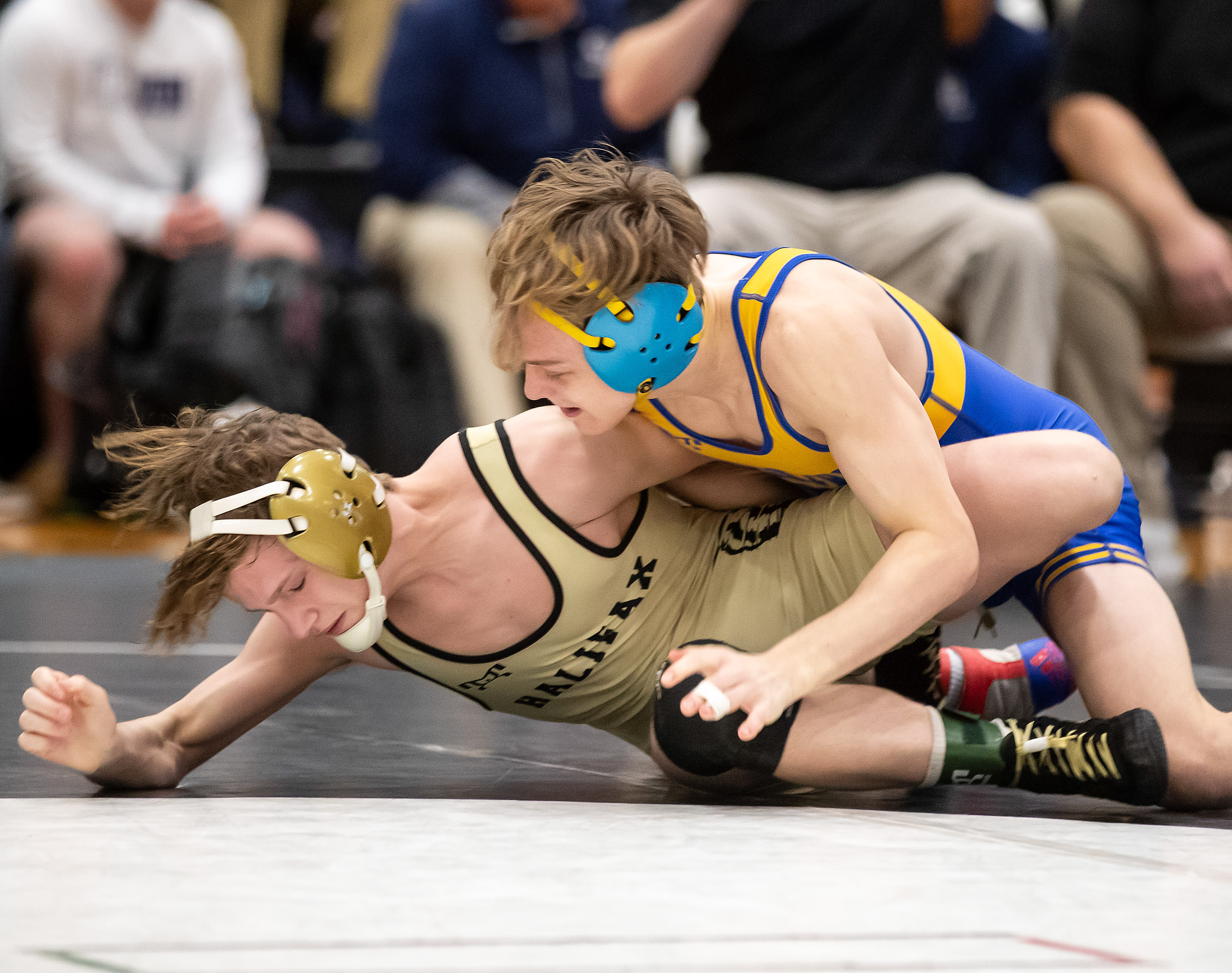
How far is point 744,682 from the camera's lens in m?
1.73

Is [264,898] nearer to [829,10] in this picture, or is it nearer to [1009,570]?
[1009,570]

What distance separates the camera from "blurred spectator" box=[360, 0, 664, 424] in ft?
16.4

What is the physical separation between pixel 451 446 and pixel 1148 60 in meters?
3.34

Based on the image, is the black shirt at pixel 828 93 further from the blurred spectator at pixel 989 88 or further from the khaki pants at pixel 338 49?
the khaki pants at pixel 338 49

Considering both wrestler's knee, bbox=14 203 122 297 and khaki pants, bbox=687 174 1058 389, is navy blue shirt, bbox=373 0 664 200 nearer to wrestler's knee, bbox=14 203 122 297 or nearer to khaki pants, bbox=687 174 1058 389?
wrestler's knee, bbox=14 203 122 297

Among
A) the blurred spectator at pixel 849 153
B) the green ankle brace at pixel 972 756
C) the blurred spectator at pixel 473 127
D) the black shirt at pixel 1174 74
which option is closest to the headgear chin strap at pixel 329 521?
the green ankle brace at pixel 972 756

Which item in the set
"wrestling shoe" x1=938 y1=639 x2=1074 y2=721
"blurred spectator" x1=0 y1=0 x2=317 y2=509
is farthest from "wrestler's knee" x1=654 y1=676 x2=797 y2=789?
"blurred spectator" x1=0 y1=0 x2=317 y2=509

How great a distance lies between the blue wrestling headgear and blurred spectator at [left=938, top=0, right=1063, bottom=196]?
3518mm

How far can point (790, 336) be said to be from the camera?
1.85 m

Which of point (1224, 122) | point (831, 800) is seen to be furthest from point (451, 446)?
point (1224, 122)

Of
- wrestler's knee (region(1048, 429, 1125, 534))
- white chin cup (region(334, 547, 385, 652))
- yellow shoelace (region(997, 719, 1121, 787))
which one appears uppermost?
wrestler's knee (region(1048, 429, 1125, 534))

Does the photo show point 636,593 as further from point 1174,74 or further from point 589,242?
point 1174,74

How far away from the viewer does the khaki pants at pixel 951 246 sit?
406cm

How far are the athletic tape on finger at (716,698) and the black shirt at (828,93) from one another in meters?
2.61
